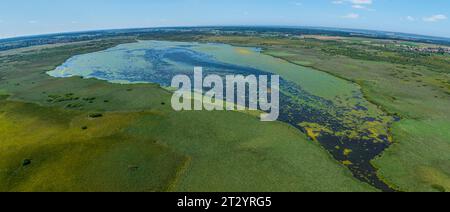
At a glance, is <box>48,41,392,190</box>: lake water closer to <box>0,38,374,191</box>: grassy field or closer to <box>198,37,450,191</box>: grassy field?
<box>198,37,450,191</box>: grassy field

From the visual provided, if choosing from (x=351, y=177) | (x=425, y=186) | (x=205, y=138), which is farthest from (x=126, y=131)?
(x=425, y=186)

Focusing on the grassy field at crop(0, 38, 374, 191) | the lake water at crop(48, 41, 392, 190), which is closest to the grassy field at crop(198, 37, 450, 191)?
the lake water at crop(48, 41, 392, 190)

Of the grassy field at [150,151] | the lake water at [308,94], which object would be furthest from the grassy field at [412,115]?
the grassy field at [150,151]

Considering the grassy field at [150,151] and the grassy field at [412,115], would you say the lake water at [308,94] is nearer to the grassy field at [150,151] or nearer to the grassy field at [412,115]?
the grassy field at [412,115]

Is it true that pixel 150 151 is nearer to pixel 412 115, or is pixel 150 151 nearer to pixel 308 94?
pixel 308 94

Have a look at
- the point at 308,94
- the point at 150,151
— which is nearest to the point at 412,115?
the point at 308,94

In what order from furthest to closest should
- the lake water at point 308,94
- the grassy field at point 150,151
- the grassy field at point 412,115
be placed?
the lake water at point 308,94
the grassy field at point 412,115
the grassy field at point 150,151
